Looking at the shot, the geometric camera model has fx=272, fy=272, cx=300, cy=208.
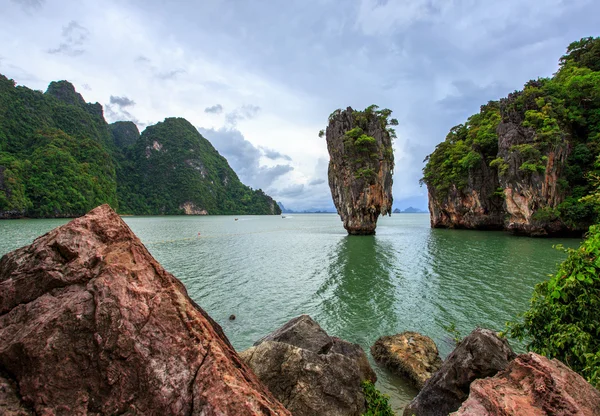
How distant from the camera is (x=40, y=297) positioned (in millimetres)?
2471

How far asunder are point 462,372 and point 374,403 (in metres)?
1.80

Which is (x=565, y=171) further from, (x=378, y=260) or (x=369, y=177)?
(x=378, y=260)

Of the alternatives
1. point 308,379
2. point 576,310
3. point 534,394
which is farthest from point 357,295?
point 534,394

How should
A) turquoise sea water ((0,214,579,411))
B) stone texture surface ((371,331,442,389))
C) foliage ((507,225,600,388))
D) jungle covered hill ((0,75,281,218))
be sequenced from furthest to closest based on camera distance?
jungle covered hill ((0,75,281,218)) → turquoise sea water ((0,214,579,411)) → stone texture surface ((371,331,442,389)) → foliage ((507,225,600,388))

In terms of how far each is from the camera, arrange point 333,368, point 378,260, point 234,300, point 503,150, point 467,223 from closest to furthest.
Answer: point 333,368 → point 234,300 → point 378,260 → point 503,150 → point 467,223

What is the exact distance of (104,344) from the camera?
2230 mm

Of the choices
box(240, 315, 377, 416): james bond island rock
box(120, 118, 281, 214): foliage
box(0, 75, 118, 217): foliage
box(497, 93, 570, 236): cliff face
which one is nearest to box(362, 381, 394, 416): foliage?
box(240, 315, 377, 416): james bond island rock

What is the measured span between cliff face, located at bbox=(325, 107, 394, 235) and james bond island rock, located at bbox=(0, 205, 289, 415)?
35.7m

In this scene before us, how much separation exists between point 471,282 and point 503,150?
27.5 meters

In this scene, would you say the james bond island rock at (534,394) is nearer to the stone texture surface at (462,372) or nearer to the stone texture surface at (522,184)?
the stone texture surface at (462,372)

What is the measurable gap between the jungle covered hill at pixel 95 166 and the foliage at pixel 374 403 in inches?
3371

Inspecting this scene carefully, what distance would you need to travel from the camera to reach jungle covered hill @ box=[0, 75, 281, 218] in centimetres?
6869

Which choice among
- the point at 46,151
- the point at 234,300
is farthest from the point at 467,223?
the point at 46,151

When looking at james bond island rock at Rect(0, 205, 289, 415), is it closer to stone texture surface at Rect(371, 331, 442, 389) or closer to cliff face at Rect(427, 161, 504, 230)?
stone texture surface at Rect(371, 331, 442, 389)
